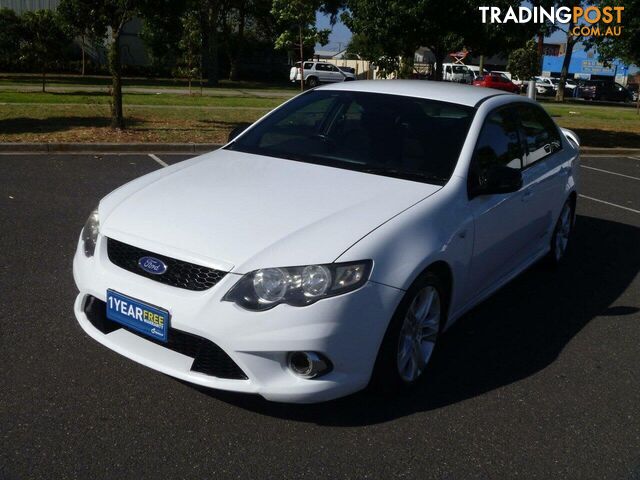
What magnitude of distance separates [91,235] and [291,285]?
1.27 meters

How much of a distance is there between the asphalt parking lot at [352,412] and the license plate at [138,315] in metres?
0.42

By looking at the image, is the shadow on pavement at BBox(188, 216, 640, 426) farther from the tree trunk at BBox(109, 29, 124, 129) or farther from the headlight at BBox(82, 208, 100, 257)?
the tree trunk at BBox(109, 29, 124, 129)

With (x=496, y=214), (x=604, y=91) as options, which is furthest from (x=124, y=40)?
(x=496, y=214)

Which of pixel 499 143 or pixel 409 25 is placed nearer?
pixel 499 143

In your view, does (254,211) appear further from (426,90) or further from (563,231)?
(563,231)

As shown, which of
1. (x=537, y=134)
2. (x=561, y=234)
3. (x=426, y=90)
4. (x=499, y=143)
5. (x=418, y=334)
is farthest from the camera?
(x=561, y=234)

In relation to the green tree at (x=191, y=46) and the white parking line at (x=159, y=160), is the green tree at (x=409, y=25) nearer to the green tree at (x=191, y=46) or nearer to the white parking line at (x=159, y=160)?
the white parking line at (x=159, y=160)

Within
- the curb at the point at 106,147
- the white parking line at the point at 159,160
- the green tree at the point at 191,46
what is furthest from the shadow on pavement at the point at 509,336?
the green tree at the point at 191,46

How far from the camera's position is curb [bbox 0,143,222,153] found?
10.3 meters

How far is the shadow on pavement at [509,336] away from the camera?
11.6ft

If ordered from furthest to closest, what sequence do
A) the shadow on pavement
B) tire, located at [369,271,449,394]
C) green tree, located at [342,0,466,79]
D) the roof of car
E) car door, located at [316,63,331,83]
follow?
car door, located at [316,63,331,83], green tree, located at [342,0,466,79], the roof of car, the shadow on pavement, tire, located at [369,271,449,394]

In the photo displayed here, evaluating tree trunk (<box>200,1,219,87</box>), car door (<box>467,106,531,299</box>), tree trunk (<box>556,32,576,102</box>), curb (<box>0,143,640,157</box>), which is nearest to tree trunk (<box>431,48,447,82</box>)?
curb (<box>0,143,640,157</box>)

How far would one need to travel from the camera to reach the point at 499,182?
4109 mm

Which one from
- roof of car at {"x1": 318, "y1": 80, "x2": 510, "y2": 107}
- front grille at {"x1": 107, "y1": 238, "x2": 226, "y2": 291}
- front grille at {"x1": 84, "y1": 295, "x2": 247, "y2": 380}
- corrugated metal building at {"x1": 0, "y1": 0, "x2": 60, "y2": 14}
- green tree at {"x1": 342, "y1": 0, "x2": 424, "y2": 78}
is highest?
corrugated metal building at {"x1": 0, "y1": 0, "x2": 60, "y2": 14}
